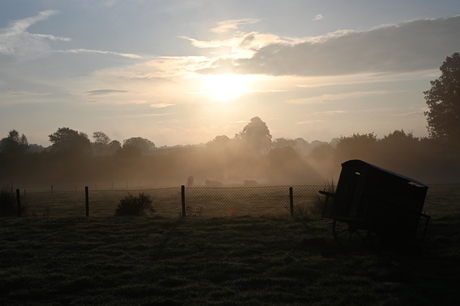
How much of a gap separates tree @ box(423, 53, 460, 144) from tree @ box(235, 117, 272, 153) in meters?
65.0

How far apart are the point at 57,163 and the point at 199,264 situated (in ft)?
270

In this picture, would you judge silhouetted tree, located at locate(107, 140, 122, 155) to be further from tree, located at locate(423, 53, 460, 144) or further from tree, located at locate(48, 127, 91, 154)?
tree, located at locate(423, 53, 460, 144)

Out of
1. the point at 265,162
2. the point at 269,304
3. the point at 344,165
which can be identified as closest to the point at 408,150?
the point at 265,162

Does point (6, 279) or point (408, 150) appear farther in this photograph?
point (408, 150)

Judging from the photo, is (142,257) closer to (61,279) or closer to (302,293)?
(61,279)

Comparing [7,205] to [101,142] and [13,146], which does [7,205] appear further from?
[101,142]

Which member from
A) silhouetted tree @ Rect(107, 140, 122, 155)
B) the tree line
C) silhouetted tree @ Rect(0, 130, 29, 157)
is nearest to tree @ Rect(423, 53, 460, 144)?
the tree line

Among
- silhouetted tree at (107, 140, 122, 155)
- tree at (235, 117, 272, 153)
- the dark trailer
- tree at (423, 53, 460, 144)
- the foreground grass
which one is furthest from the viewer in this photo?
silhouetted tree at (107, 140, 122, 155)

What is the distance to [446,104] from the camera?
198ft

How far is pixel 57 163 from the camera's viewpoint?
8250 centimetres

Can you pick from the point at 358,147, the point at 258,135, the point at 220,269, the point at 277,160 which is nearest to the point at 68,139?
the point at 258,135

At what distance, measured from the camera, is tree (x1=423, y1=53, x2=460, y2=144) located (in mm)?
59031

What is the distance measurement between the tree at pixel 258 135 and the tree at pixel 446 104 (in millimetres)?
65013

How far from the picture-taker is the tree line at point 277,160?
60219 mm
